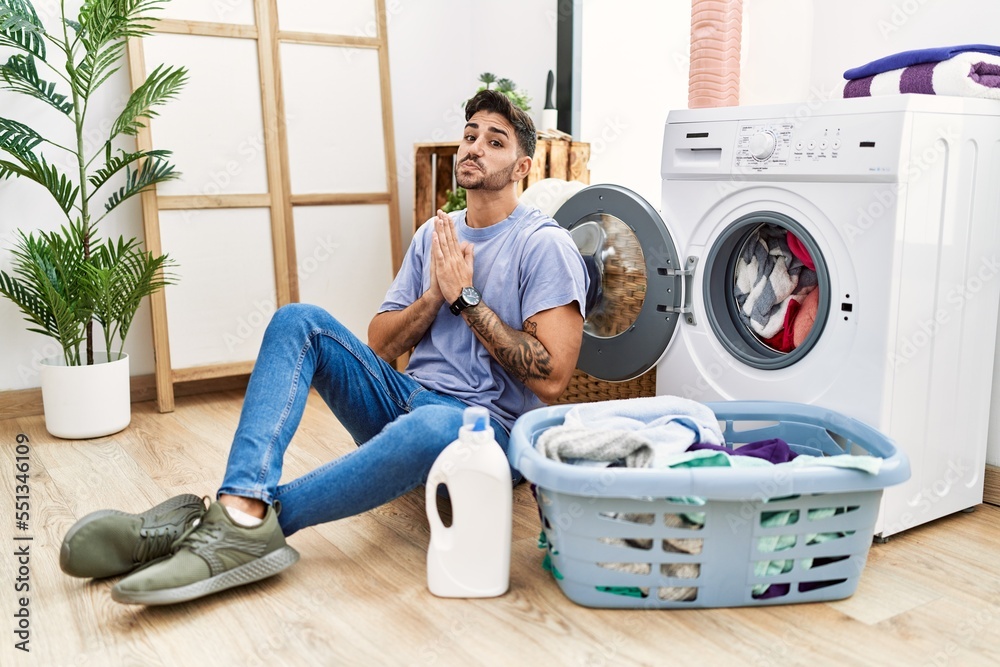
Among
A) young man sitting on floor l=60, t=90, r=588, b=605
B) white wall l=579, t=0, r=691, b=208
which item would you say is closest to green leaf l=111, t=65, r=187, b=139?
young man sitting on floor l=60, t=90, r=588, b=605

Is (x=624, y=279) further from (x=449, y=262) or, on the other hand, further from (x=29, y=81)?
(x=29, y=81)

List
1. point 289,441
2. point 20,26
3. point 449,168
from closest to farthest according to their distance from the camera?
point 289,441 → point 20,26 → point 449,168

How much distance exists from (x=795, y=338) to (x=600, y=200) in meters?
0.60

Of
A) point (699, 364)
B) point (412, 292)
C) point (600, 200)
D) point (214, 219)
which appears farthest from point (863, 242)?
point (214, 219)

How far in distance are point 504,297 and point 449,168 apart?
52.8 inches

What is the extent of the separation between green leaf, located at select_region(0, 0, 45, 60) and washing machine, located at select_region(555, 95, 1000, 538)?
63.8 inches

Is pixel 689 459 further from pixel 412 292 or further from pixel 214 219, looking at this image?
pixel 214 219

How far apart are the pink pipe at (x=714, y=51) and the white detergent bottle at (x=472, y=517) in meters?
1.23

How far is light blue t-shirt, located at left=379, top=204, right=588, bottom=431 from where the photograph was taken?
5.82 ft

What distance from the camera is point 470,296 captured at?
1.77 m

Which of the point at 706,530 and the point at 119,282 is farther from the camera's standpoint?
the point at 119,282

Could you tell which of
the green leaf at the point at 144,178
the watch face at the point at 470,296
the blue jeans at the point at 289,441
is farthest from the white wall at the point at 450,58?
the blue jeans at the point at 289,441

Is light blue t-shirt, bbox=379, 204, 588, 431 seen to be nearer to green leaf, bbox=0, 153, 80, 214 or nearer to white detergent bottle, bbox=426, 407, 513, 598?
white detergent bottle, bbox=426, 407, 513, 598

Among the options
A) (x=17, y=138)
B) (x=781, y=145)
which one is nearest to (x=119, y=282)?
(x=17, y=138)
